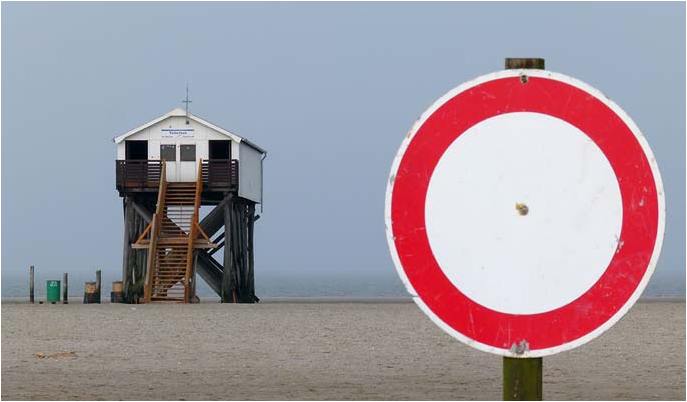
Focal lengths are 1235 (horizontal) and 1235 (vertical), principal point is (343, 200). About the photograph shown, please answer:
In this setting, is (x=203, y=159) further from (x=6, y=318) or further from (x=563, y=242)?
(x=563, y=242)

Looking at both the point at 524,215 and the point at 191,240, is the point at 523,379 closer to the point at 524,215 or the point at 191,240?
the point at 524,215

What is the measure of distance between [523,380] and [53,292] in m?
44.6

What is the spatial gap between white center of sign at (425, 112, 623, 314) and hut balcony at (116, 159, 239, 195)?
42.1 meters

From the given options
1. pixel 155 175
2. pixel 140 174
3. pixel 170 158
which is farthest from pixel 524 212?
pixel 140 174

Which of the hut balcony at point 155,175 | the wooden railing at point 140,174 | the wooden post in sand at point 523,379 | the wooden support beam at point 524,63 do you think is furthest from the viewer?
the wooden railing at point 140,174

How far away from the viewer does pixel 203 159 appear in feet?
150

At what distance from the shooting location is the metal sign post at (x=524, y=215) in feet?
12.4

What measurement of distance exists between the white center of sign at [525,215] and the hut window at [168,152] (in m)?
42.5

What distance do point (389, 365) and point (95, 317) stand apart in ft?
54.4

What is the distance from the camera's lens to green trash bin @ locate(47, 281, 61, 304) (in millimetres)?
46781

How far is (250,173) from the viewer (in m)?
48.8

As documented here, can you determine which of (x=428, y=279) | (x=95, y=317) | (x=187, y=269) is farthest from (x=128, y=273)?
(x=428, y=279)

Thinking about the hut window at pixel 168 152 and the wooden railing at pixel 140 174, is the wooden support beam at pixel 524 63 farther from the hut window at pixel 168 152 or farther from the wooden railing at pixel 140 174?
the wooden railing at pixel 140 174

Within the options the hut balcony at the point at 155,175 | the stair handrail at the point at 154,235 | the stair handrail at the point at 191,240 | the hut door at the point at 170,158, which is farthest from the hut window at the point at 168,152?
the stair handrail at the point at 191,240
